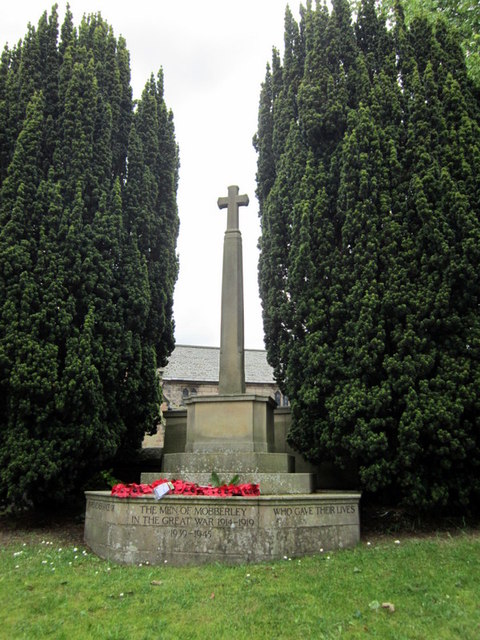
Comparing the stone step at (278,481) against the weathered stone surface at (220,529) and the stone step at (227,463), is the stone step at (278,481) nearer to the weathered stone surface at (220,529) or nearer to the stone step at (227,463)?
the stone step at (227,463)

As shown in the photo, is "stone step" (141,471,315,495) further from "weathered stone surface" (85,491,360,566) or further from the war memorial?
"weathered stone surface" (85,491,360,566)

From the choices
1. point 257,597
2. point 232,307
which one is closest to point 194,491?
point 257,597

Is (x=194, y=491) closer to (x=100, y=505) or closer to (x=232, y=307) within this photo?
(x=100, y=505)

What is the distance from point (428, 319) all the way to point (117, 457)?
25.8 ft

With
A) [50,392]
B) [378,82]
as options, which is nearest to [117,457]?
[50,392]

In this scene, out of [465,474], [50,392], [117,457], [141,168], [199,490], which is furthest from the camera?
[141,168]

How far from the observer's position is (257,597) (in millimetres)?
5461

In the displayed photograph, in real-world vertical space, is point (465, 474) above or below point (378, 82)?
below

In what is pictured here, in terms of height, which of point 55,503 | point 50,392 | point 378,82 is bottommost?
point 55,503

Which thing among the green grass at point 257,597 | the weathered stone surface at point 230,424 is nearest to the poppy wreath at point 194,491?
the green grass at point 257,597

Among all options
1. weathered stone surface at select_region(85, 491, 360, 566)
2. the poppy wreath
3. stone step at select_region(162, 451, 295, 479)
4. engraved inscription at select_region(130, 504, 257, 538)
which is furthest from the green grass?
stone step at select_region(162, 451, 295, 479)

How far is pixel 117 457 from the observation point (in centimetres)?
1166

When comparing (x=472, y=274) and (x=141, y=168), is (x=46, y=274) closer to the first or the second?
(x=141, y=168)

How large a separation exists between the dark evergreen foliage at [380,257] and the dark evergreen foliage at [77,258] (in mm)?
3172
